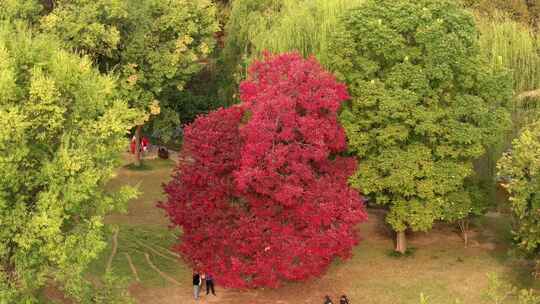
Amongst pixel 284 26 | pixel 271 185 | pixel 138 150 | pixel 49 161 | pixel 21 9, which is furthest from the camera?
pixel 138 150

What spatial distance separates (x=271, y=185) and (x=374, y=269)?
8.02 metres

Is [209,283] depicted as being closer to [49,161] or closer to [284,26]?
[49,161]

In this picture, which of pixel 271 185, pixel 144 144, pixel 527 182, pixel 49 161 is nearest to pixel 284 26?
pixel 271 185

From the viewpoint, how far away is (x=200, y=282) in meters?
25.2

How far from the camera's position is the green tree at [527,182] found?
77.5 ft

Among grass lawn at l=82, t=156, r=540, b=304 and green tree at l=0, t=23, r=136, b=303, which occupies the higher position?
green tree at l=0, t=23, r=136, b=303

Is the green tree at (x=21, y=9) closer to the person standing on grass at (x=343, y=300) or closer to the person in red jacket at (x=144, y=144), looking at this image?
the person in red jacket at (x=144, y=144)

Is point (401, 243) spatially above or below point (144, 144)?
below

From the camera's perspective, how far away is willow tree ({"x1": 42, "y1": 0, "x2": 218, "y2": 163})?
34938 mm

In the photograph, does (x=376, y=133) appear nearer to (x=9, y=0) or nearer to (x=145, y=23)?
(x=145, y=23)

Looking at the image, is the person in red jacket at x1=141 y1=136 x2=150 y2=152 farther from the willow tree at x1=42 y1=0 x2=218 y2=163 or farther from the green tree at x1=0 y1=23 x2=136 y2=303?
the green tree at x1=0 y1=23 x2=136 y2=303

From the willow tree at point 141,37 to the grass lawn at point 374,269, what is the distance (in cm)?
757

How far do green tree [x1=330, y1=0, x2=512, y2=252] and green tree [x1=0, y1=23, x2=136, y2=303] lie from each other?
10676 millimetres

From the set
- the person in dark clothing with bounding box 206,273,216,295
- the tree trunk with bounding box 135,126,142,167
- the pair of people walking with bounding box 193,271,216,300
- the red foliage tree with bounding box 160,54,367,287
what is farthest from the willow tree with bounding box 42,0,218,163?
the person in dark clothing with bounding box 206,273,216,295
